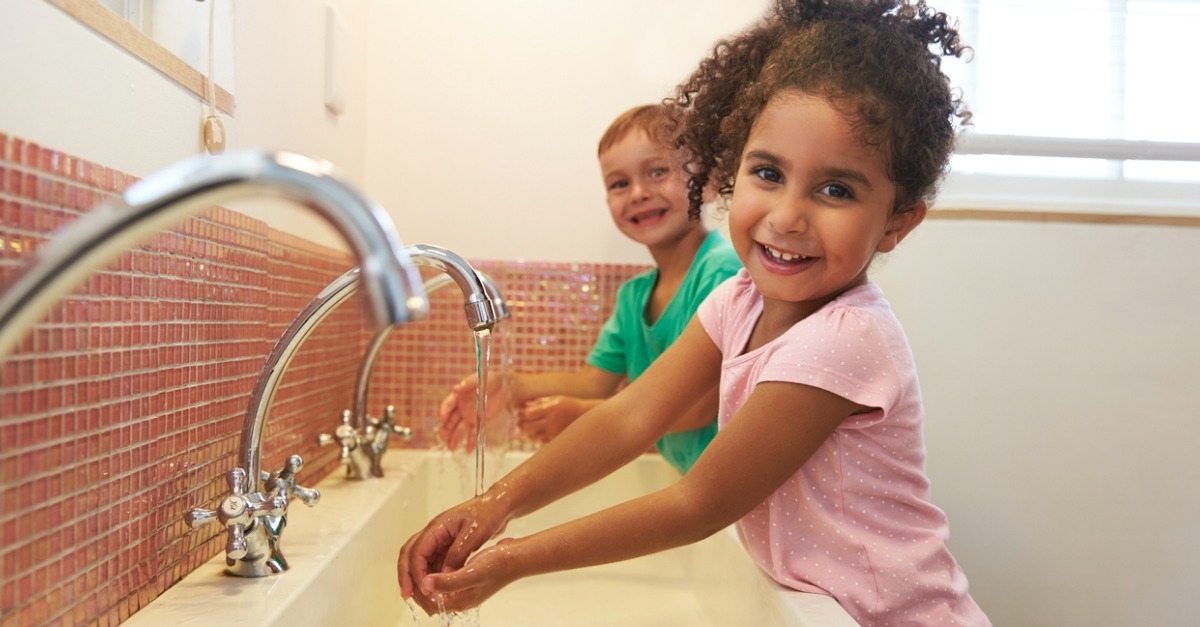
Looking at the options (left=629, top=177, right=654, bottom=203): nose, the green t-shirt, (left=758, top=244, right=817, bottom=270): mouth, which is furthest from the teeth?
(left=629, top=177, right=654, bottom=203): nose

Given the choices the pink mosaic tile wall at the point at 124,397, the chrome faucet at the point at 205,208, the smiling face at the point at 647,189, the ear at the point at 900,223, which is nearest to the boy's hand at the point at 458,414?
the pink mosaic tile wall at the point at 124,397

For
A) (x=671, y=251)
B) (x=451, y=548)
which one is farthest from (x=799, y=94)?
(x=671, y=251)

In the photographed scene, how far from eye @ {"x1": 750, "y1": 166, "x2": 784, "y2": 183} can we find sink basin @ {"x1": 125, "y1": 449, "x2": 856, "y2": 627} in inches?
15.7

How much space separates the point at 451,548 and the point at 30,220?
0.46 m

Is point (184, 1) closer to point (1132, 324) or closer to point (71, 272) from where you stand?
point (71, 272)

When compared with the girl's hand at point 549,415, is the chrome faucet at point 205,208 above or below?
above

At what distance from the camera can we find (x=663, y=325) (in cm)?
161

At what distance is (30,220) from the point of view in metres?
0.59

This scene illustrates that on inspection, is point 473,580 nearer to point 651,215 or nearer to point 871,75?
point 871,75

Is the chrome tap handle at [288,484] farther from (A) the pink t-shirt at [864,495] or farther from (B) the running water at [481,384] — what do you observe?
(A) the pink t-shirt at [864,495]

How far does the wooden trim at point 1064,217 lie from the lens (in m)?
1.61

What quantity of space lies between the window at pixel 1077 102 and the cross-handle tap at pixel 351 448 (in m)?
1.11

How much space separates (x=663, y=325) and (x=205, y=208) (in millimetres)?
1292

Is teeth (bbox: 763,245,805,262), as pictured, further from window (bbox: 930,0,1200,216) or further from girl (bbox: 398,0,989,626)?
window (bbox: 930,0,1200,216)
